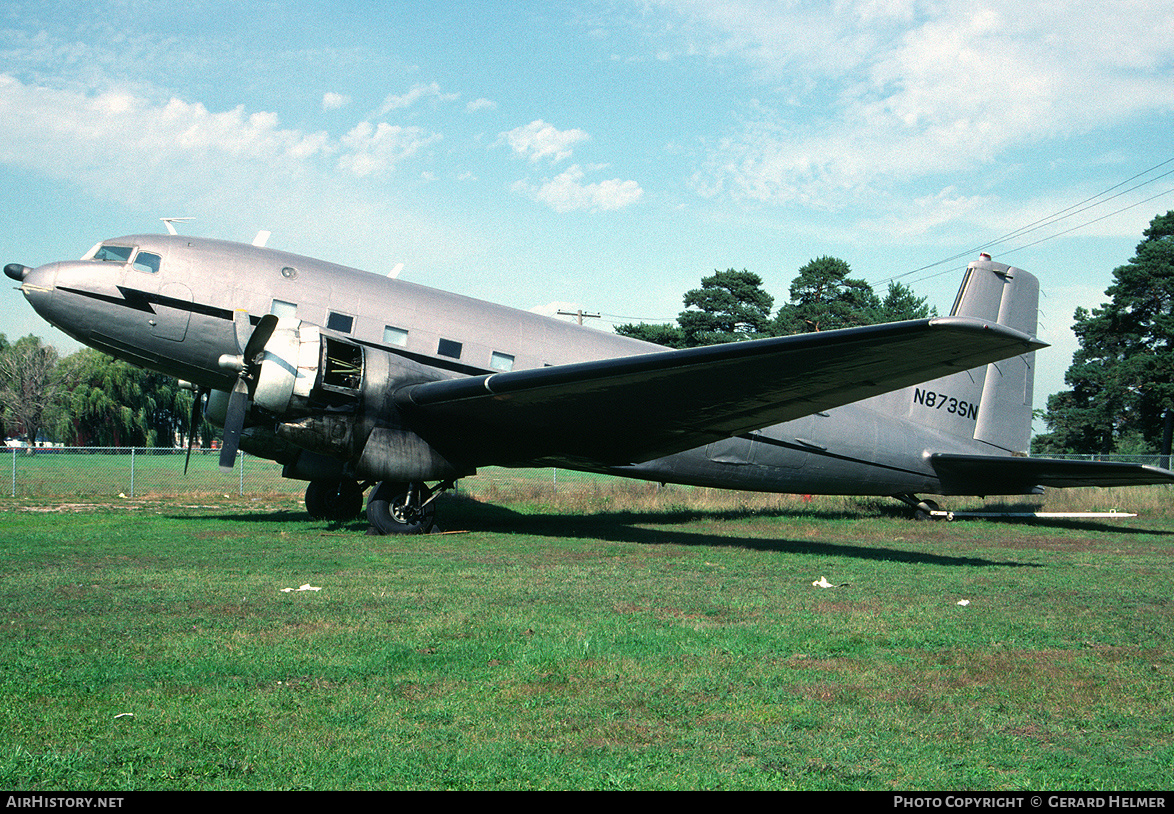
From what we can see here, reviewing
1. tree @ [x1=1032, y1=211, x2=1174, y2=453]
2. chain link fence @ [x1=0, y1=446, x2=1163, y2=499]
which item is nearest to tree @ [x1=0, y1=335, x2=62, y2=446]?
chain link fence @ [x1=0, y1=446, x2=1163, y2=499]

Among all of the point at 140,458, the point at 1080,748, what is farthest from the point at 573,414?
the point at 140,458

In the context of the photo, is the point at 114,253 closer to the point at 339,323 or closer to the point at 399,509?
the point at 339,323

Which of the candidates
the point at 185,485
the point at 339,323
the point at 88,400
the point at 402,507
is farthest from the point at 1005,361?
the point at 88,400

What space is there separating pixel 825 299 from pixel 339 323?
2396 inches

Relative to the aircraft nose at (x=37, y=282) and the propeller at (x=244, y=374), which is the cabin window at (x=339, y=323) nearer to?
the propeller at (x=244, y=374)

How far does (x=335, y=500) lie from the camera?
16547 millimetres

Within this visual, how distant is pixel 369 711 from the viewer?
14.6 feet

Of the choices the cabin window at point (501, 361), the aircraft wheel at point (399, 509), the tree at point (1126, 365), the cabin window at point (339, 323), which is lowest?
the aircraft wheel at point (399, 509)

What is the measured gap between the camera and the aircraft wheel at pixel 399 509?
13.4m

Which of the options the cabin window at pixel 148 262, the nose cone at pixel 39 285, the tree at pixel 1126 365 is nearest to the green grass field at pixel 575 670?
the nose cone at pixel 39 285

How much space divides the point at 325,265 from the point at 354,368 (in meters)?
2.45

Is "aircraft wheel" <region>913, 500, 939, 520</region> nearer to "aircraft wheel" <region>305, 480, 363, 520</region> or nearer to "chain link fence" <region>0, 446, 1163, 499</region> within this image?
"chain link fence" <region>0, 446, 1163, 499</region>

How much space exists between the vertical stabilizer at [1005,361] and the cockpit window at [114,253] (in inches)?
598

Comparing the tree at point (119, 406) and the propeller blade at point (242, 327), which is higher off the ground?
the propeller blade at point (242, 327)
